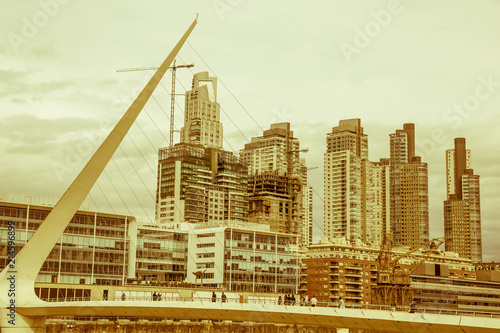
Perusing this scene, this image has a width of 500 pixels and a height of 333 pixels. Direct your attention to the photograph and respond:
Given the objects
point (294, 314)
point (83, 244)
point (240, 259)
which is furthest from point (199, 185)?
point (294, 314)

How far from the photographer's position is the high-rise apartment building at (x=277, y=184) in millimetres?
158125

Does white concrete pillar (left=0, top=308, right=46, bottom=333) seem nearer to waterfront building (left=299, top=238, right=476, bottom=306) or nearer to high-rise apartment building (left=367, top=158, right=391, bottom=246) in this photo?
waterfront building (left=299, top=238, right=476, bottom=306)

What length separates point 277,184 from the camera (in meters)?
164

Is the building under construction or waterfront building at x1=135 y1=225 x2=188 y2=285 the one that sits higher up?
the building under construction

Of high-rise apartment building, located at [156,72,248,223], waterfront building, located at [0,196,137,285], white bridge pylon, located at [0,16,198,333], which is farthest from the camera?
high-rise apartment building, located at [156,72,248,223]

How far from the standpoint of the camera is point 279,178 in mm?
165125

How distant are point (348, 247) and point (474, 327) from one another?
94.6 meters

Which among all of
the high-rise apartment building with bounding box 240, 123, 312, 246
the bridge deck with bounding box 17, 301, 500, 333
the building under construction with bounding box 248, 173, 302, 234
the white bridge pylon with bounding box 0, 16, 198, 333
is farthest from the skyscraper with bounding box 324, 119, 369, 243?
the bridge deck with bounding box 17, 301, 500, 333

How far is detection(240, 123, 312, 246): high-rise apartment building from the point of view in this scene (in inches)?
6225

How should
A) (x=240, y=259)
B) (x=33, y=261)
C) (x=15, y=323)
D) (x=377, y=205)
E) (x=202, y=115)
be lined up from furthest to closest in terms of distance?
(x=377, y=205)
(x=202, y=115)
(x=240, y=259)
(x=15, y=323)
(x=33, y=261)

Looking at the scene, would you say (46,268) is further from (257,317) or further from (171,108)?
(171,108)

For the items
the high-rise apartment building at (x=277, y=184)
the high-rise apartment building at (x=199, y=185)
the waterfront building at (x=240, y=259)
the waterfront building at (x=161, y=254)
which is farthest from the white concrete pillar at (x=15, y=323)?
the high-rise apartment building at (x=277, y=184)

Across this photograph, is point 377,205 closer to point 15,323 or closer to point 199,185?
point 199,185

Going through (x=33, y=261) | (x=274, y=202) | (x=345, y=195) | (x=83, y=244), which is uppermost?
(x=345, y=195)
